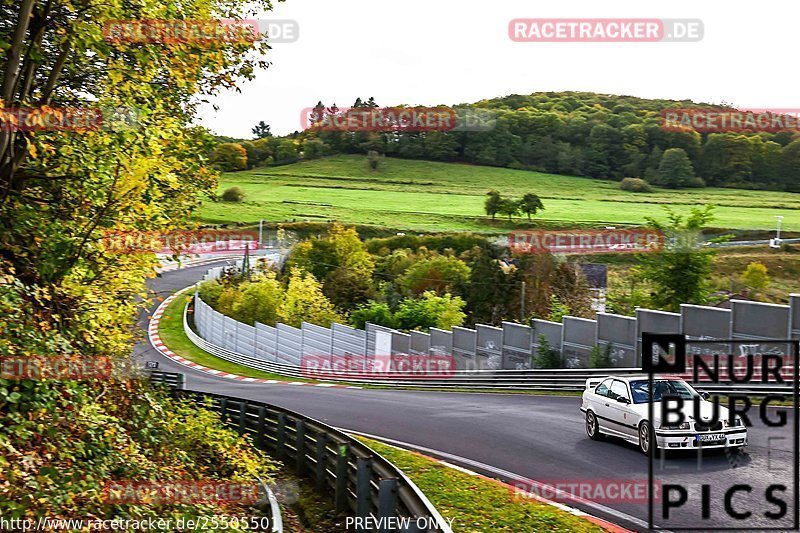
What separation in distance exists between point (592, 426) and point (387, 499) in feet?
26.3

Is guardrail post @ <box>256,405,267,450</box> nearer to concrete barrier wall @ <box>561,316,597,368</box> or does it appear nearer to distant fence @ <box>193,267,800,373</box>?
distant fence @ <box>193,267,800,373</box>

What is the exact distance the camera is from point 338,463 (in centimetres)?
1184

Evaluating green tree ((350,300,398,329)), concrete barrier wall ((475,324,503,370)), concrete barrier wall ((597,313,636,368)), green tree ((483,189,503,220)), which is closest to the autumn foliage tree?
concrete barrier wall ((597,313,636,368))

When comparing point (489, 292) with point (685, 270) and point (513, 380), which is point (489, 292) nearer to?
point (685, 270)

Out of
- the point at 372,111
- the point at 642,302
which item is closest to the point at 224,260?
the point at 372,111

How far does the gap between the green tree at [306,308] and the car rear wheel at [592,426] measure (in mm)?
35400

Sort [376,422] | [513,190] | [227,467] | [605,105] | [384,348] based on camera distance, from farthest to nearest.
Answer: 1. [605,105]
2. [513,190]
3. [384,348]
4. [376,422]
5. [227,467]

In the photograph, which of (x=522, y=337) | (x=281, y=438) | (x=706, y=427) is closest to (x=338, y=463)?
(x=281, y=438)

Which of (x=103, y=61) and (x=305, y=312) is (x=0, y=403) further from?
(x=305, y=312)

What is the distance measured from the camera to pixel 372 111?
11125 centimetres

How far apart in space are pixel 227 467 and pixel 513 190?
3315 inches

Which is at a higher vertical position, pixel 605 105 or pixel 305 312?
pixel 605 105

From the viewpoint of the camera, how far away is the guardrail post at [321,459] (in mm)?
13141

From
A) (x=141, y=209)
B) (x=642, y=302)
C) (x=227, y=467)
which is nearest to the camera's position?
(x=141, y=209)
